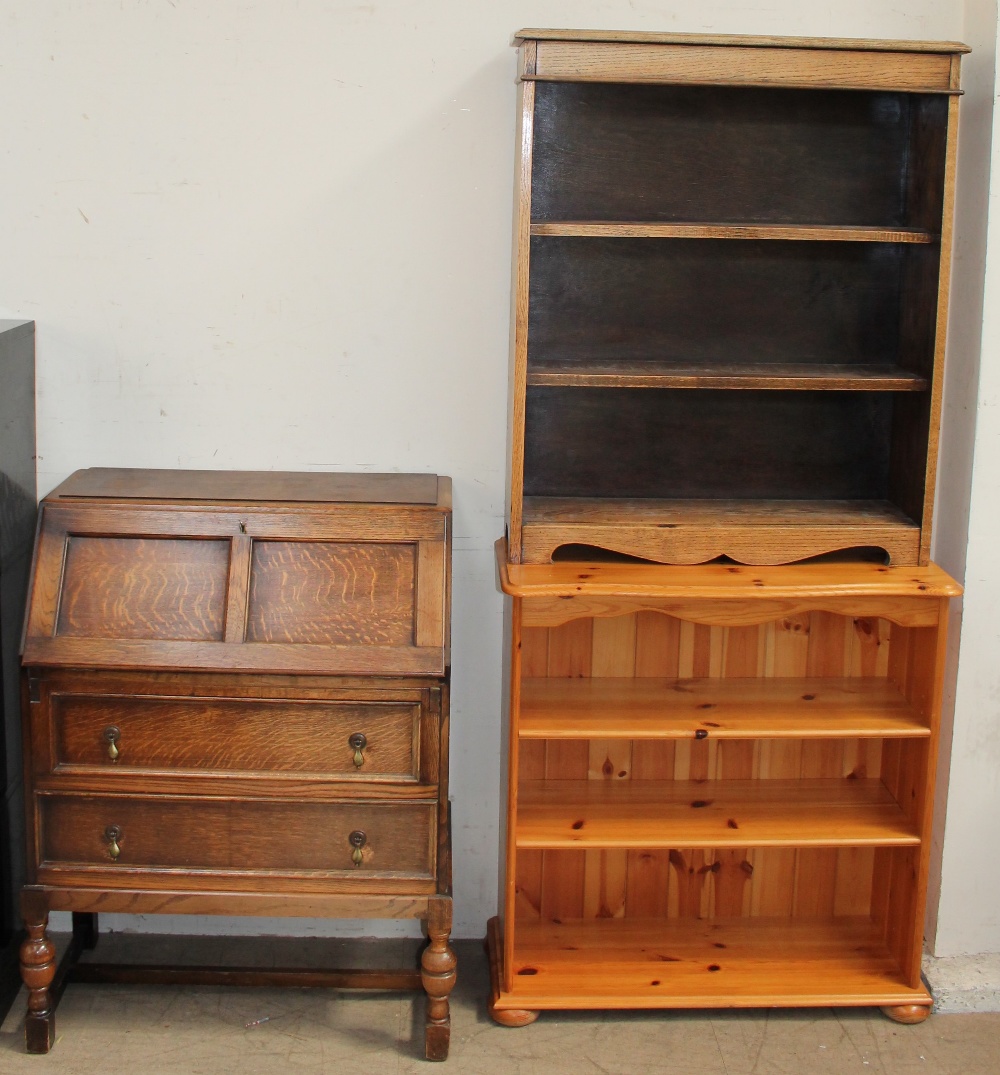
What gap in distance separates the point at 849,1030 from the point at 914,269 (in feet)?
5.52

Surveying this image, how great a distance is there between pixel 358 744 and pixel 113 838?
1.79ft

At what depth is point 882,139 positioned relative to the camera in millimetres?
2949

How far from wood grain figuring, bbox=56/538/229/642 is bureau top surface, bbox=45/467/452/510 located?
107 millimetres

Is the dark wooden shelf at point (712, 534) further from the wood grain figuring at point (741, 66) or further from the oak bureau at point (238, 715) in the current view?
the wood grain figuring at point (741, 66)

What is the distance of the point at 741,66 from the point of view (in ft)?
8.57

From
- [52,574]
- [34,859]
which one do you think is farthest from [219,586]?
[34,859]

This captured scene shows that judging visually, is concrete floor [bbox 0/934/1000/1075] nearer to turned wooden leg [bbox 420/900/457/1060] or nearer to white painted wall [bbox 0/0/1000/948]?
turned wooden leg [bbox 420/900/457/1060]

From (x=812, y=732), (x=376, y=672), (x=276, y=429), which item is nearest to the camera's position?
(x=376, y=672)

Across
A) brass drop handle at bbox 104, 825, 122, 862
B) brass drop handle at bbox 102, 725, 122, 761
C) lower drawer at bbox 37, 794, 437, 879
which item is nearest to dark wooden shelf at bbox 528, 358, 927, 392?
lower drawer at bbox 37, 794, 437, 879

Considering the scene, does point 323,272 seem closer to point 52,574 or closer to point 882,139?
point 52,574

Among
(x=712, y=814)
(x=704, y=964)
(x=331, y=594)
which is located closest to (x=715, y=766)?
(x=712, y=814)

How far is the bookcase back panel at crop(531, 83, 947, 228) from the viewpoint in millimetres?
2910

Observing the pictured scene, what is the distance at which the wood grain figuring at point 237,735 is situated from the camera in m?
2.70

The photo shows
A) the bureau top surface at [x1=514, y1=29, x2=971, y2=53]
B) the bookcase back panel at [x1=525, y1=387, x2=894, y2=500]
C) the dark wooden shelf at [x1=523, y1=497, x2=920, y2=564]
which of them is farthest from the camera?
the bookcase back panel at [x1=525, y1=387, x2=894, y2=500]
